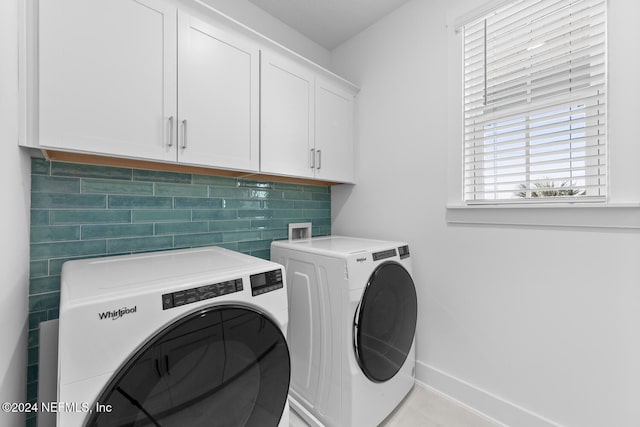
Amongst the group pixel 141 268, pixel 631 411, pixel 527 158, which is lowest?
pixel 631 411

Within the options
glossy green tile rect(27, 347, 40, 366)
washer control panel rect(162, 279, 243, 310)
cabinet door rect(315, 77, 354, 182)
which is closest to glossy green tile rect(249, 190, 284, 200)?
cabinet door rect(315, 77, 354, 182)

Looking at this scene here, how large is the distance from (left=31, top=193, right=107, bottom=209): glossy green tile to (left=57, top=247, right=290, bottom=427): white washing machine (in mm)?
285

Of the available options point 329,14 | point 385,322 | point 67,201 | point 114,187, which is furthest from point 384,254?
point 329,14

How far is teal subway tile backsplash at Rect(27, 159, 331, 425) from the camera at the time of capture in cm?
119

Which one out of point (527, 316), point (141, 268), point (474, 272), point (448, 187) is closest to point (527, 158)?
point (448, 187)

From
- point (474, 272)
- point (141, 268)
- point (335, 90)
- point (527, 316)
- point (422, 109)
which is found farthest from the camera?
point (335, 90)

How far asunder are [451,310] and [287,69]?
1859 mm

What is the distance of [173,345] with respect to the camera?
79 cm

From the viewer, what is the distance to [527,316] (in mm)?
1445

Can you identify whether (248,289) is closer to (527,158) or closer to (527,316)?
(527,316)

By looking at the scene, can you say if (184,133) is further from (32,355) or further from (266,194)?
(32,355)

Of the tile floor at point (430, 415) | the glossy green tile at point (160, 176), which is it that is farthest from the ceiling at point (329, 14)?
the tile floor at point (430, 415)

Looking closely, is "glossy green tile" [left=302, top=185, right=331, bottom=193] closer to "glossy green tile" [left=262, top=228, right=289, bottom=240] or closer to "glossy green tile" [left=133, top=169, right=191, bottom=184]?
"glossy green tile" [left=262, top=228, right=289, bottom=240]

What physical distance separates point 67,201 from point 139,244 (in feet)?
1.17
